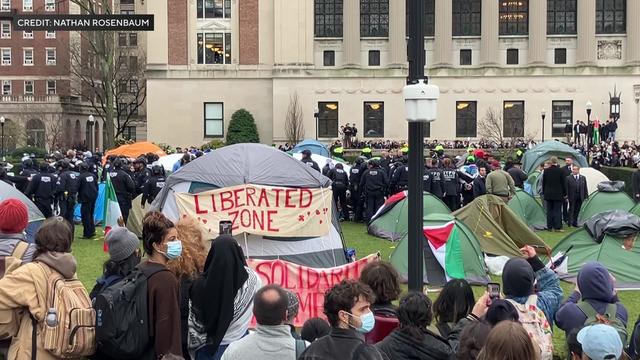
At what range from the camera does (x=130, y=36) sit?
3568 inches

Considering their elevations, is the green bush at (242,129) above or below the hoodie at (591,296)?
above

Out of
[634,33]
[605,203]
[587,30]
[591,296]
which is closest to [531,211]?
[605,203]

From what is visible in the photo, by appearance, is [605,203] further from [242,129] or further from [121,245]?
[242,129]

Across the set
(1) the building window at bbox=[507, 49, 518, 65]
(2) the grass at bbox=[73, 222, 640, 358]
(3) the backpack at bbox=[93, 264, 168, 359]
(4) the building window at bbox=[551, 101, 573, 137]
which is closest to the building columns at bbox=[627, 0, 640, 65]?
(4) the building window at bbox=[551, 101, 573, 137]

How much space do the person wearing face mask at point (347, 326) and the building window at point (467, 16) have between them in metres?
52.6

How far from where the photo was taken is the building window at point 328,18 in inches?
2194

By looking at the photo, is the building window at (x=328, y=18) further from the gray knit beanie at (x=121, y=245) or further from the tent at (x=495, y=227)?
the gray knit beanie at (x=121, y=245)

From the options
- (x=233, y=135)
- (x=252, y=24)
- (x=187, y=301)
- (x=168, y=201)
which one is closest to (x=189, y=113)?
(x=233, y=135)

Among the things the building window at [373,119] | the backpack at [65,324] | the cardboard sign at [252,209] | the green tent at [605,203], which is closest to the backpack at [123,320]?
the backpack at [65,324]

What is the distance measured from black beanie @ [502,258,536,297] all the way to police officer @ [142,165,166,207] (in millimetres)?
13637

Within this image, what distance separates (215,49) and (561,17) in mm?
23636

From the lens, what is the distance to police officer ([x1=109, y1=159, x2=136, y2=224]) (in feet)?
64.7

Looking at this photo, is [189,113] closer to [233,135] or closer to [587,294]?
[233,135]

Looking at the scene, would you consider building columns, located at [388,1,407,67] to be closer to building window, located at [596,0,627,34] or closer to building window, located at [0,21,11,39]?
building window, located at [596,0,627,34]
